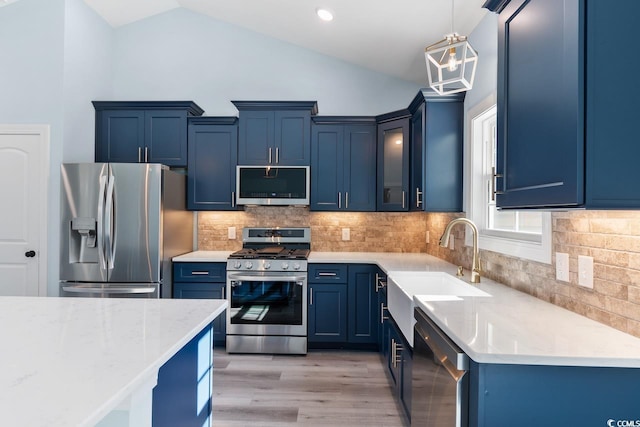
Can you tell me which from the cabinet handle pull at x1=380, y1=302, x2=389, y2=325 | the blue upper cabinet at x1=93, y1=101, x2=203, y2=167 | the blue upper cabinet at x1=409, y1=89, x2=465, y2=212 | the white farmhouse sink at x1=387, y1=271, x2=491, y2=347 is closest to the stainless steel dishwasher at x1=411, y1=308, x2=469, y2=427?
the white farmhouse sink at x1=387, y1=271, x2=491, y2=347

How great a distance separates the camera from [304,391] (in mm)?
2814

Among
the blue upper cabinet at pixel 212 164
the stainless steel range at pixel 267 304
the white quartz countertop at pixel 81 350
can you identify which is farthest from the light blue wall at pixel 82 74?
the white quartz countertop at pixel 81 350

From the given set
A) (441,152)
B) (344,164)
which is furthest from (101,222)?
(441,152)

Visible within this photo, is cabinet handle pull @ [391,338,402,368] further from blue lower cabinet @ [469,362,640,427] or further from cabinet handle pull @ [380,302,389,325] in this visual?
blue lower cabinet @ [469,362,640,427]

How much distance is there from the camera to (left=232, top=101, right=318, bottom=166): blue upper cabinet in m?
3.81

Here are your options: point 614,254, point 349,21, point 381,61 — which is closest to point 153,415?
point 614,254

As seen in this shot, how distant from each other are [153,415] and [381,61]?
359cm

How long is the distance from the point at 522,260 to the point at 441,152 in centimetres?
124

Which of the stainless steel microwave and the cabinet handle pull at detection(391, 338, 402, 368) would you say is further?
the stainless steel microwave

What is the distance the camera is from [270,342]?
350 cm

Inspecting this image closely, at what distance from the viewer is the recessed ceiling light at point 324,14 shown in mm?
3234

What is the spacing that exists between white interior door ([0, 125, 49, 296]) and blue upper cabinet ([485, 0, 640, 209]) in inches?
150

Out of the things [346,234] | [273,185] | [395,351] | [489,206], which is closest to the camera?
[395,351]

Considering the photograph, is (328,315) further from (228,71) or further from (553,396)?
(228,71)
